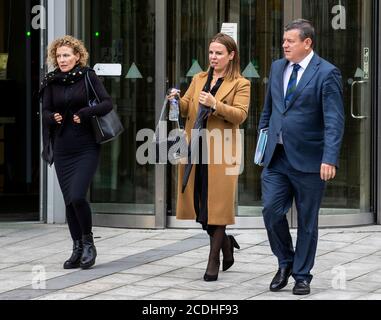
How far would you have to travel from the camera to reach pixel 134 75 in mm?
9609

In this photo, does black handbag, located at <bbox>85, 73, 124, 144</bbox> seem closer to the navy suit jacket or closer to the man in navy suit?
the man in navy suit

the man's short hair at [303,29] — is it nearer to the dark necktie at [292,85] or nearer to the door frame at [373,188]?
the dark necktie at [292,85]

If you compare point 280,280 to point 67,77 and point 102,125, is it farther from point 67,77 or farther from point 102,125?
point 67,77

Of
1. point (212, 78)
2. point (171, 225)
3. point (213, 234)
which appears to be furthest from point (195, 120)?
point (171, 225)

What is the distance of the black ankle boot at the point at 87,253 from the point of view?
24.5 ft

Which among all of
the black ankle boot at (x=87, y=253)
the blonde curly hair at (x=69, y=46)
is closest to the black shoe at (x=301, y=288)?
the black ankle boot at (x=87, y=253)

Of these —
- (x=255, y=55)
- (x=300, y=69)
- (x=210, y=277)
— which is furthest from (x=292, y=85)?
(x=255, y=55)

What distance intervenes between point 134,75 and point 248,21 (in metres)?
1.29

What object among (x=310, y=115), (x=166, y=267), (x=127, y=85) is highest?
(x=127, y=85)

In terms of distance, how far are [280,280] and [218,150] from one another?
1.11 metres

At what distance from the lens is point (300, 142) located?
21.0 feet

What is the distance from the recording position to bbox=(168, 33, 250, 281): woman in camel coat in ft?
23.0

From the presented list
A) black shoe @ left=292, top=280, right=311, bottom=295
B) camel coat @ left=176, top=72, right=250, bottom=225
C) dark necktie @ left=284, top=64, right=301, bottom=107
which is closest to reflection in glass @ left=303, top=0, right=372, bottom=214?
camel coat @ left=176, top=72, right=250, bottom=225

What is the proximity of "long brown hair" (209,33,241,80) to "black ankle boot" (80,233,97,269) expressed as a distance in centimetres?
174
